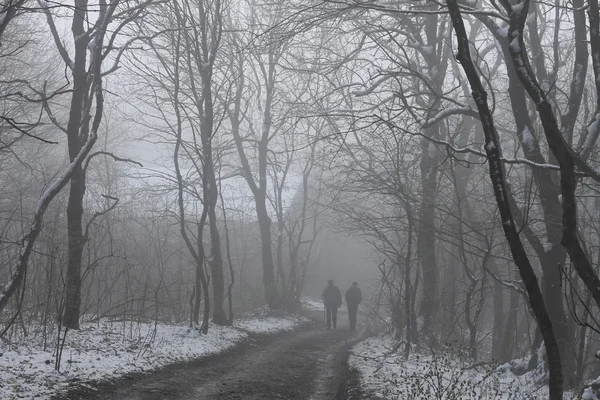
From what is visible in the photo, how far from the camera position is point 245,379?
855cm

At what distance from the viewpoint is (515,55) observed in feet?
12.8

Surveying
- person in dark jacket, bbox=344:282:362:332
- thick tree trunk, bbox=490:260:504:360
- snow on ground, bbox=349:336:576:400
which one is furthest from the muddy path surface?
person in dark jacket, bbox=344:282:362:332

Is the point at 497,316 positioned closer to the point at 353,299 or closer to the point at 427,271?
the point at 427,271

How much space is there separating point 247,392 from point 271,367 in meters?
2.68

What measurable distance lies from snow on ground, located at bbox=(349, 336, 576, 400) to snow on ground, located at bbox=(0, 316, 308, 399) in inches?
129

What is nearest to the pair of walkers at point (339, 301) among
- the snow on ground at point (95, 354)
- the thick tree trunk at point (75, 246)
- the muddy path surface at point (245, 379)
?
the muddy path surface at point (245, 379)

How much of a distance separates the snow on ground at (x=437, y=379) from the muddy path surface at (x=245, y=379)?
1.76ft

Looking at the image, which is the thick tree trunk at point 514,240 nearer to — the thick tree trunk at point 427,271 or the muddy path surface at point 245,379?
the muddy path surface at point 245,379

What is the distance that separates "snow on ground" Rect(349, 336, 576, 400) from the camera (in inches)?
266

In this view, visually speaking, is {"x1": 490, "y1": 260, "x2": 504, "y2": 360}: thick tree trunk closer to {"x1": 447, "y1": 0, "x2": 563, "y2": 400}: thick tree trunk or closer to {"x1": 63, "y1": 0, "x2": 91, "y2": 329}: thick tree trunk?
{"x1": 63, "y1": 0, "x2": 91, "y2": 329}: thick tree trunk

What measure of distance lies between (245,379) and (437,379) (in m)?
3.00

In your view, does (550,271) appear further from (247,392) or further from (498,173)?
(498,173)

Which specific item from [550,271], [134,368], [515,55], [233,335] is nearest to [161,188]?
[233,335]

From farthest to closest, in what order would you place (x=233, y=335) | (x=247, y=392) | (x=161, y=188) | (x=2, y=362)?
(x=161, y=188), (x=233, y=335), (x=247, y=392), (x=2, y=362)
